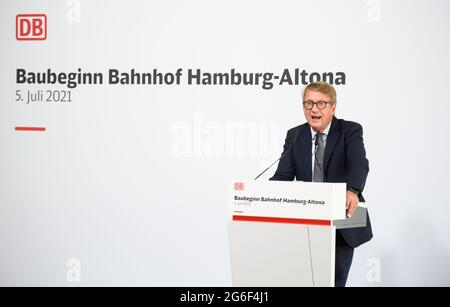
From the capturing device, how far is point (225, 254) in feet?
15.8

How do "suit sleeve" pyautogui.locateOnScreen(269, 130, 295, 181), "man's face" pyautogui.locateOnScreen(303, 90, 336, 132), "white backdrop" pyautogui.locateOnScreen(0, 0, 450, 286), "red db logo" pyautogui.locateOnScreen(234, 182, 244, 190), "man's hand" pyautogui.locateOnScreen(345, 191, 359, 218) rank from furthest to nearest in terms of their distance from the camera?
1. "white backdrop" pyautogui.locateOnScreen(0, 0, 450, 286)
2. "man's face" pyautogui.locateOnScreen(303, 90, 336, 132)
3. "suit sleeve" pyautogui.locateOnScreen(269, 130, 295, 181)
4. "man's hand" pyautogui.locateOnScreen(345, 191, 359, 218)
5. "red db logo" pyautogui.locateOnScreen(234, 182, 244, 190)

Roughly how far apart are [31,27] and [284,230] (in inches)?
116

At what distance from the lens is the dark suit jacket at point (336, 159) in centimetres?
412

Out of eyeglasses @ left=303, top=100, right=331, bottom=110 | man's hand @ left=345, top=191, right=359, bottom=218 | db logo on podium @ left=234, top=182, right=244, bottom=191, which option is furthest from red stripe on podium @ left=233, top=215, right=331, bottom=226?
eyeglasses @ left=303, top=100, right=331, bottom=110

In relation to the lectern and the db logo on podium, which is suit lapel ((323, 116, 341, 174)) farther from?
the db logo on podium

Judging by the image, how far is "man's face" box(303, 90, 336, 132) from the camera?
14.2 feet

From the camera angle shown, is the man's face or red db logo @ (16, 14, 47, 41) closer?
the man's face

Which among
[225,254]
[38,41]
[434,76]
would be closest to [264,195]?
[225,254]

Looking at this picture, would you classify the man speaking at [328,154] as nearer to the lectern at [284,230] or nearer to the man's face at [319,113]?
the man's face at [319,113]

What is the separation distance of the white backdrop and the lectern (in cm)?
164

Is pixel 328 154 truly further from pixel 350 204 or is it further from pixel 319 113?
pixel 350 204

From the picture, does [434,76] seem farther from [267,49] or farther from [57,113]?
[57,113]

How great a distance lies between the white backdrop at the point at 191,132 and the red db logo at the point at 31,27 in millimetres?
47

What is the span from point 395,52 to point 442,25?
390mm
